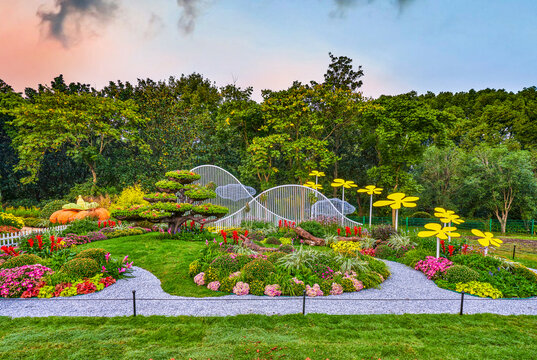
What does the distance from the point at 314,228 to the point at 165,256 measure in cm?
615

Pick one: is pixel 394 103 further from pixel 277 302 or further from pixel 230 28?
pixel 277 302

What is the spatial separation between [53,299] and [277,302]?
14.6 feet

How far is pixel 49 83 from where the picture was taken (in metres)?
22.6

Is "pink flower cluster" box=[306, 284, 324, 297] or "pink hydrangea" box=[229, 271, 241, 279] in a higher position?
"pink hydrangea" box=[229, 271, 241, 279]

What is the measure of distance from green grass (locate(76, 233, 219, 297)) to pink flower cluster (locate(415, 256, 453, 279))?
215 inches

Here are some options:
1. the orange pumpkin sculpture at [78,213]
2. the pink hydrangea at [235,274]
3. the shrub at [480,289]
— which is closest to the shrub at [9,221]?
the orange pumpkin sculpture at [78,213]

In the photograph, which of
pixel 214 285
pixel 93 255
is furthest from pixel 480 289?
pixel 93 255

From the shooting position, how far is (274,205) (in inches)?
577

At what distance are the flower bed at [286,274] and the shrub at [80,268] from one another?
220 cm

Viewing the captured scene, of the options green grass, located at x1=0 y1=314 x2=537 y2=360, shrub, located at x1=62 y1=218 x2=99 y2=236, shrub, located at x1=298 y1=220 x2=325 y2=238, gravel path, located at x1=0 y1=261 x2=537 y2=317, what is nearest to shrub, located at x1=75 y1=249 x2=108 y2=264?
gravel path, located at x1=0 y1=261 x2=537 y2=317

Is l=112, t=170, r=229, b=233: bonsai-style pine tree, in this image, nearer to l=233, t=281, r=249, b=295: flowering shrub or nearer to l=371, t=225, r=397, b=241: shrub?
l=233, t=281, r=249, b=295: flowering shrub


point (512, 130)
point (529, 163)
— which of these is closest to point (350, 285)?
point (529, 163)

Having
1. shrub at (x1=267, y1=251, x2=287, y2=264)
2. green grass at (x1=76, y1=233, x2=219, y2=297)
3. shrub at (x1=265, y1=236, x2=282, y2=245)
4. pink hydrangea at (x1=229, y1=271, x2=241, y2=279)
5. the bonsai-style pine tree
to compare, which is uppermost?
the bonsai-style pine tree

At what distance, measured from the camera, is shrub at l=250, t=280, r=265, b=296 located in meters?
6.07
